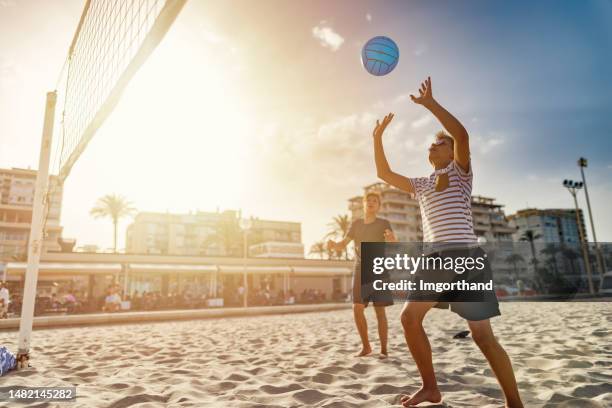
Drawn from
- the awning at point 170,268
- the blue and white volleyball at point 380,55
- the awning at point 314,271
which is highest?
the blue and white volleyball at point 380,55

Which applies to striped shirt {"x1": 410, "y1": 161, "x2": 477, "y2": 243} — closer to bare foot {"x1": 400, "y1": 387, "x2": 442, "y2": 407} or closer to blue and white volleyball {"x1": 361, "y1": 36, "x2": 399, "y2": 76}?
bare foot {"x1": 400, "y1": 387, "x2": 442, "y2": 407}

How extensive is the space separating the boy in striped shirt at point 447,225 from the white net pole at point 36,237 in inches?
152

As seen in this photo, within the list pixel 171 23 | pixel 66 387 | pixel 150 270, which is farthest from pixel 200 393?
pixel 150 270

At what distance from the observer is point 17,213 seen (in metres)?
52.4

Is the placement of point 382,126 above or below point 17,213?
below

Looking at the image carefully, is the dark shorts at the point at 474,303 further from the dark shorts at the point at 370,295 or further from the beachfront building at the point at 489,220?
the beachfront building at the point at 489,220

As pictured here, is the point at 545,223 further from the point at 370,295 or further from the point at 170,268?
the point at 370,295

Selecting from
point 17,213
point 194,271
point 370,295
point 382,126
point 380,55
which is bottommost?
point 370,295

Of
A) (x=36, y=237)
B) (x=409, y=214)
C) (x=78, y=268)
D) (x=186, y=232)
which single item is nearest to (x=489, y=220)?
(x=409, y=214)

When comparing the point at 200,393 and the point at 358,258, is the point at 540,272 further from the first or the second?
the point at 200,393

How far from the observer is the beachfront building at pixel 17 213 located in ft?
163

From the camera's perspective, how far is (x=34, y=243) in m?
4.16

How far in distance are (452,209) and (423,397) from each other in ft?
3.96

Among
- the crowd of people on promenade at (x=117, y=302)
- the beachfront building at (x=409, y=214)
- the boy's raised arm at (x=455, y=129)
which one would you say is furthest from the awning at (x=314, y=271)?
the beachfront building at (x=409, y=214)
